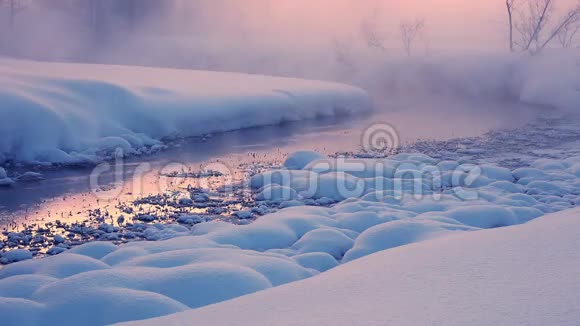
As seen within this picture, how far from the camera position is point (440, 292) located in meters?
3.02

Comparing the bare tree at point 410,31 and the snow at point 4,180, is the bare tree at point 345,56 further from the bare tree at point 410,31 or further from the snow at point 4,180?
the snow at point 4,180

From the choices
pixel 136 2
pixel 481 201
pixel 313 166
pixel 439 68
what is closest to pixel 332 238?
pixel 481 201

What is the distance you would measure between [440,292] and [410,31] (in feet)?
140

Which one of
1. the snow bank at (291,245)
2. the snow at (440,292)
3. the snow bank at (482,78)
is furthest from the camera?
the snow bank at (482,78)

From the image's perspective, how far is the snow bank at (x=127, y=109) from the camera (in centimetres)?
1141

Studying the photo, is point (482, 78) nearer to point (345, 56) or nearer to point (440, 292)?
point (345, 56)

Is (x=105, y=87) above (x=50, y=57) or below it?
below

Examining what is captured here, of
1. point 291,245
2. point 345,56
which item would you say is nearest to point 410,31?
point 345,56

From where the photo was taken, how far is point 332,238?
623 cm

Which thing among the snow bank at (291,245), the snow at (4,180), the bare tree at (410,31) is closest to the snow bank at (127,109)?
the snow at (4,180)

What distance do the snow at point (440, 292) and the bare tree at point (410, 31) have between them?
40.9 meters

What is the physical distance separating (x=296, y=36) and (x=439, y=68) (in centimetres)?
1892

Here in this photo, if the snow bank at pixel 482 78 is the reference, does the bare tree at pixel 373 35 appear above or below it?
above

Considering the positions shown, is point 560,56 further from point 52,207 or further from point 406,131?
point 52,207
